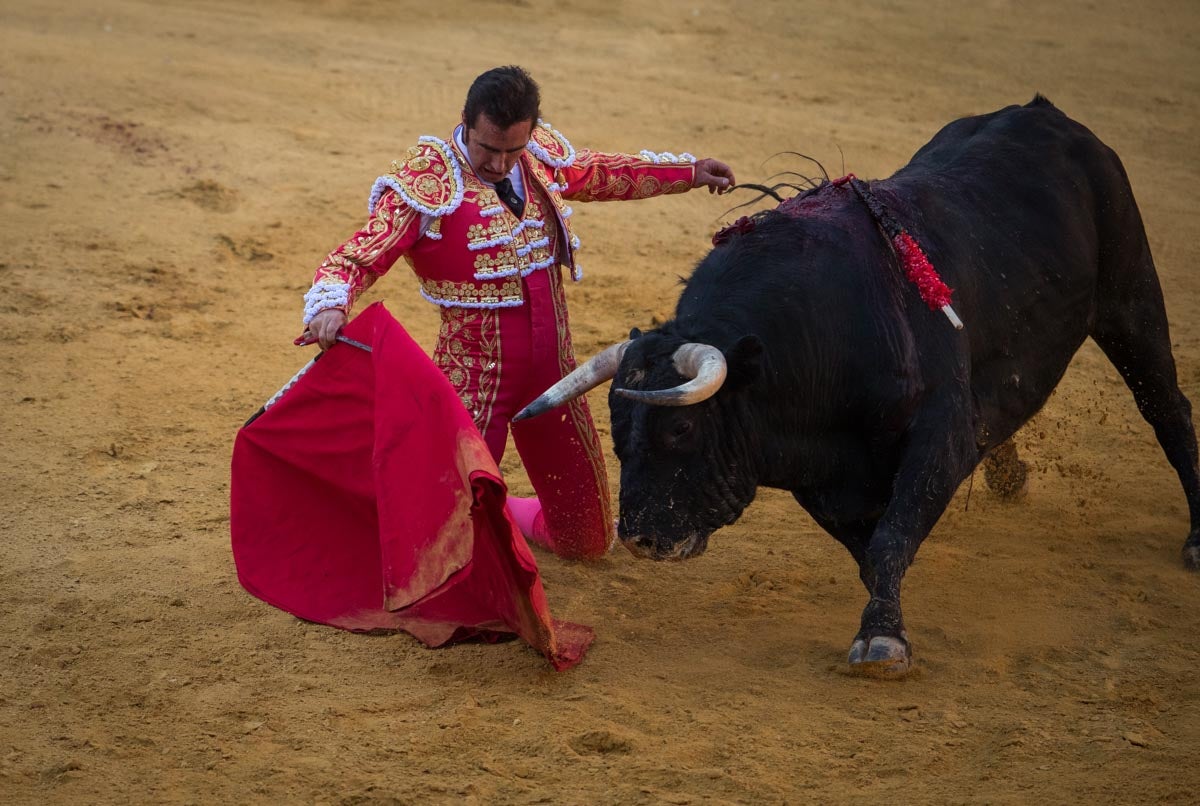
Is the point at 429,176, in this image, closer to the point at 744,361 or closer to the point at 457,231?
the point at 457,231

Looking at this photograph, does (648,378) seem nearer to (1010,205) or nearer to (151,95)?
(1010,205)

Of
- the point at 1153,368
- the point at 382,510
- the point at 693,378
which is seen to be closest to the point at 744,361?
the point at 693,378

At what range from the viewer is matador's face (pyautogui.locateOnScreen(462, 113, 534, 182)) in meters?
3.61

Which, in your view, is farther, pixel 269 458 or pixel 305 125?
pixel 305 125

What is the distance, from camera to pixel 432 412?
357 cm

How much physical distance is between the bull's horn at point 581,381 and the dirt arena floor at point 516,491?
0.72 meters

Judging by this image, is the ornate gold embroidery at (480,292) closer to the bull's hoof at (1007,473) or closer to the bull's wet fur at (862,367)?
the bull's wet fur at (862,367)

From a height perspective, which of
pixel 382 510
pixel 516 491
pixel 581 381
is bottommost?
pixel 516 491

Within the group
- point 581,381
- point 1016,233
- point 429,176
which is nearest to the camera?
point 581,381

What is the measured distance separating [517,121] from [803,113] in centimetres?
611

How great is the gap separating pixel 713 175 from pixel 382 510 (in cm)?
161

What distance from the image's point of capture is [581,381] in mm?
3574

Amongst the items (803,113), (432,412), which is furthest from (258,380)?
(803,113)

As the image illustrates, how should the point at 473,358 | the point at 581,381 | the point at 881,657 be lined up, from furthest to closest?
the point at 473,358 < the point at 581,381 < the point at 881,657
